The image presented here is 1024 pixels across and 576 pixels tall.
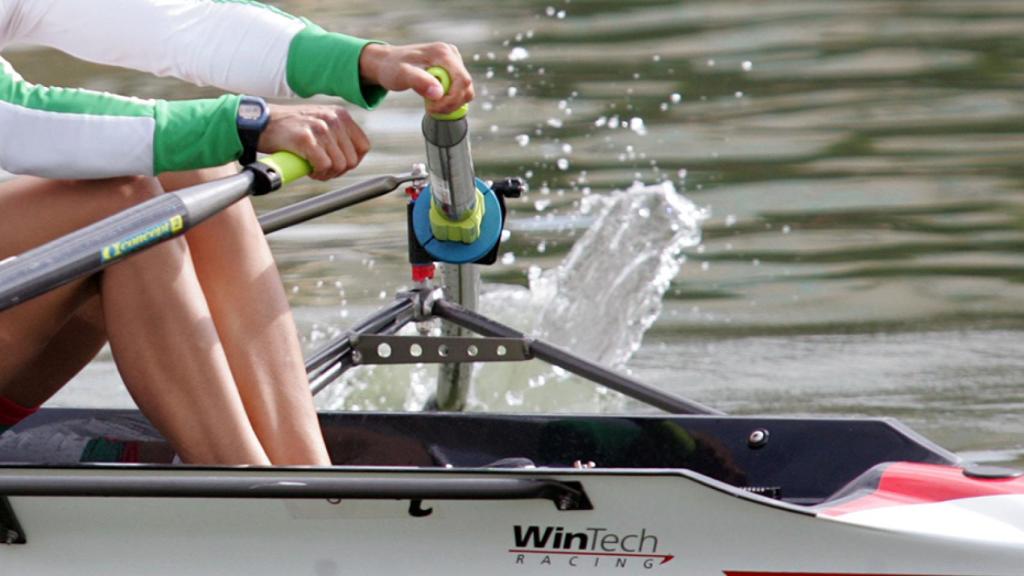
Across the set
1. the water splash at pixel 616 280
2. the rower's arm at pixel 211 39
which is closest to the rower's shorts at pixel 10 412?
the rower's arm at pixel 211 39

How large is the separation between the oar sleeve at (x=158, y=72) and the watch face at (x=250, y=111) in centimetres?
1

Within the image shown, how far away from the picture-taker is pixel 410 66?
2602mm

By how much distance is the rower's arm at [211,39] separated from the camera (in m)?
2.66

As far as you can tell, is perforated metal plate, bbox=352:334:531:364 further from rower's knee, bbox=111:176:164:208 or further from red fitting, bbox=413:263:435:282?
rower's knee, bbox=111:176:164:208

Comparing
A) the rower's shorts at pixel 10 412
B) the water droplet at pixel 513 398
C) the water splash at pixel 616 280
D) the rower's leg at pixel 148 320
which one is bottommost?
the rower's shorts at pixel 10 412

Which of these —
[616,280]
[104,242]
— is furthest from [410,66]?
[616,280]

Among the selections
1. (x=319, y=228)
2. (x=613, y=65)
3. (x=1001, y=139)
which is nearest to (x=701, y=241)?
(x=319, y=228)

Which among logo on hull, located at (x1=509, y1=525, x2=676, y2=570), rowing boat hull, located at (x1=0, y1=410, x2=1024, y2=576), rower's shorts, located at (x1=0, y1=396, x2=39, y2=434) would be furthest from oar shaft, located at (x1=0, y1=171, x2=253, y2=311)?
logo on hull, located at (x1=509, y1=525, x2=676, y2=570)

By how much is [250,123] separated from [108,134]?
194 mm

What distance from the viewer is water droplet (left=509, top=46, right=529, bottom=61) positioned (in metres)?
8.88

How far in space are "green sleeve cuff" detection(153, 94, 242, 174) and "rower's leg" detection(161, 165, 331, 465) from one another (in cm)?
13

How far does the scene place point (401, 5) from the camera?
34.1 ft

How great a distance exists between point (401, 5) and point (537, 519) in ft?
27.2

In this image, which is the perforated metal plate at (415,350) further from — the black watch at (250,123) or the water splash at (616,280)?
the black watch at (250,123)
